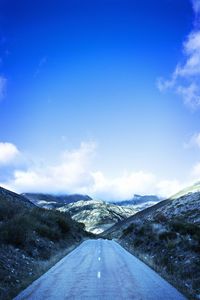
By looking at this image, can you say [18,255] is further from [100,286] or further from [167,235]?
[167,235]

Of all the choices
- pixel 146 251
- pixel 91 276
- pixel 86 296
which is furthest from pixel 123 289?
pixel 146 251

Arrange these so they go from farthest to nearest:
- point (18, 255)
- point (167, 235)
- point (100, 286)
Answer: point (167, 235), point (18, 255), point (100, 286)

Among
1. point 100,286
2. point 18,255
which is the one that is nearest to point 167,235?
point 18,255

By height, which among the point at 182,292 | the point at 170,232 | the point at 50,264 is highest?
the point at 170,232

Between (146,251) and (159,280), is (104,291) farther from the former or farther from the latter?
(146,251)

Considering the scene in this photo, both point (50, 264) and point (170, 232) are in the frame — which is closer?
point (50, 264)

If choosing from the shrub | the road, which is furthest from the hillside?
the shrub

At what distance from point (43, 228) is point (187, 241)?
16801 mm

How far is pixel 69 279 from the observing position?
17438mm

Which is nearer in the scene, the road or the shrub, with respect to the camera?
the road

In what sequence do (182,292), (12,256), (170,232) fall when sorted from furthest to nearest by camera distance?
(170,232), (12,256), (182,292)

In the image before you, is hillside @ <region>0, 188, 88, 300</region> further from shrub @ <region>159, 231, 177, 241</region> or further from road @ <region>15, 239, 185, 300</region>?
shrub @ <region>159, 231, 177, 241</region>

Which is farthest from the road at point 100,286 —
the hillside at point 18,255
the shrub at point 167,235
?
the shrub at point 167,235

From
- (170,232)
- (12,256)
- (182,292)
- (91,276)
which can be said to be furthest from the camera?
(170,232)
